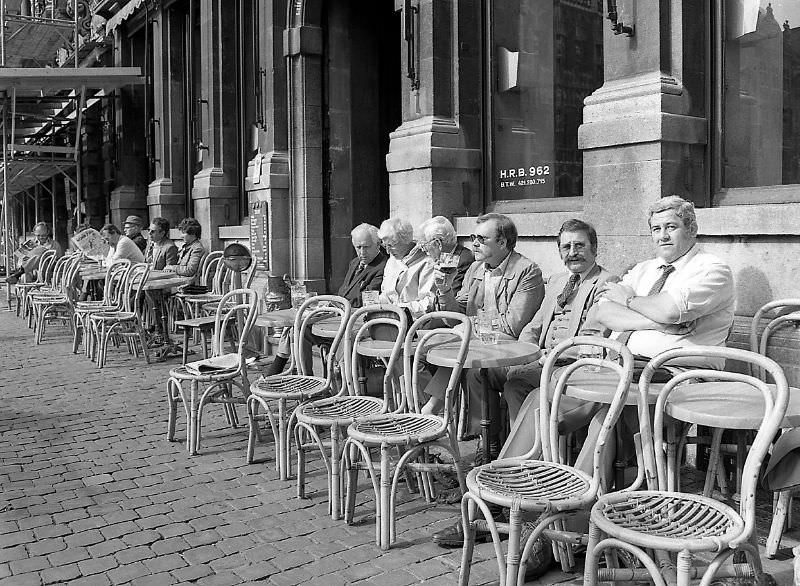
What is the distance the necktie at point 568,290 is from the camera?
477cm

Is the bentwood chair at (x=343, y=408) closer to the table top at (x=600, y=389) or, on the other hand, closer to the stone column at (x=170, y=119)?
the table top at (x=600, y=389)

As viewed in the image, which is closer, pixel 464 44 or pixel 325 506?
pixel 325 506

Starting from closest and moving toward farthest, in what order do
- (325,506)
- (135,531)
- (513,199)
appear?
1. (135,531)
2. (325,506)
3. (513,199)

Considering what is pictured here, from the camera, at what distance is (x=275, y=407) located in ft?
20.9

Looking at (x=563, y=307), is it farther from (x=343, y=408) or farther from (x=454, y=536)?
(x=454, y=536)

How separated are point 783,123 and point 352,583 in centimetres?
405

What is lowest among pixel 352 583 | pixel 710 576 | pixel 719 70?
pixel 352 583

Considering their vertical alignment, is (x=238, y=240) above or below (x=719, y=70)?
below

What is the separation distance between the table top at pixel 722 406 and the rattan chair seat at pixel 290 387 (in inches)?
84.7

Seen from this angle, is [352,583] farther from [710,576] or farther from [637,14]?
[637,14]

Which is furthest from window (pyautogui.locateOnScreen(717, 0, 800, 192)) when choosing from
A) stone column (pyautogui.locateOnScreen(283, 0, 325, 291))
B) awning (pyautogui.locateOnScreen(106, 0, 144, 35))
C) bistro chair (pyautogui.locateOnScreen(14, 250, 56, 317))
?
awning (pyautogui.locateOnScreen(106, 0, 144, 35))

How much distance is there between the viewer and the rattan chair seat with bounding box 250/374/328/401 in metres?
4.73

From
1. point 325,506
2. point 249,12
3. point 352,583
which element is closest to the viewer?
point 352,583

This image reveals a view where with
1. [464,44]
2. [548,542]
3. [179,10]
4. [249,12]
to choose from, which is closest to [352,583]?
[548,542]
